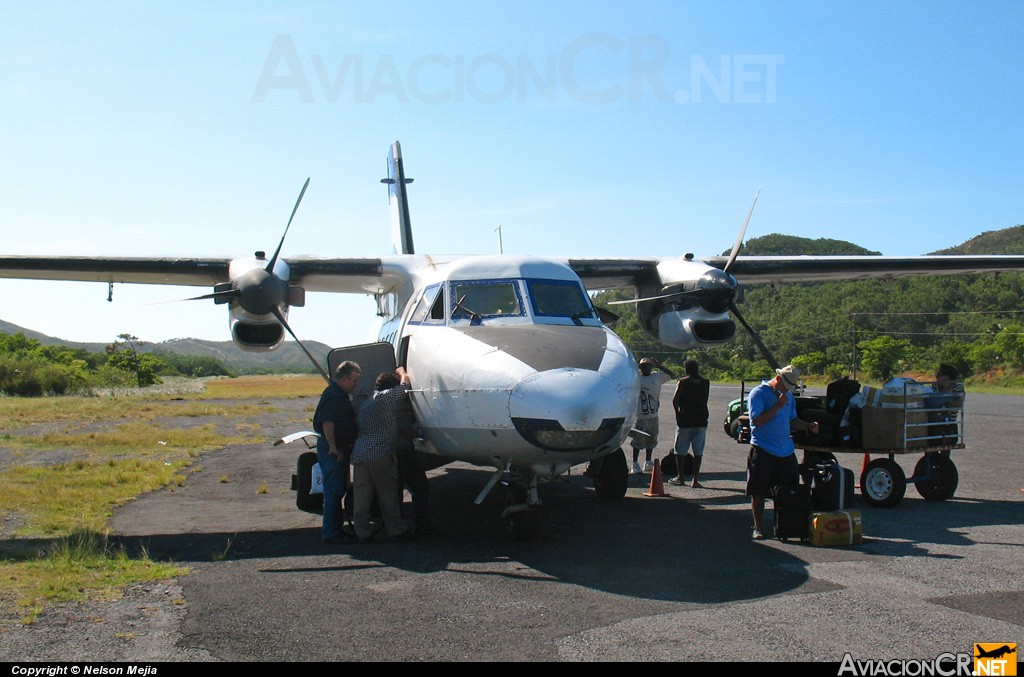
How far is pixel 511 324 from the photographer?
8.59 metres

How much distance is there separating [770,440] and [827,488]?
0.98 metres

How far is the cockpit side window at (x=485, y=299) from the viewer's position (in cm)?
884

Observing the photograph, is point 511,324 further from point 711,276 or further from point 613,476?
point 711,276

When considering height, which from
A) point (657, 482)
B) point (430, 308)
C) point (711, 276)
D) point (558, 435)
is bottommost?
point (657, 482)

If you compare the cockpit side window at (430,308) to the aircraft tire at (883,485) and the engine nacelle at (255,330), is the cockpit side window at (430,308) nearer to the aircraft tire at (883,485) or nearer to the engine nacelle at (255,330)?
the engine nacelle at (255,330)

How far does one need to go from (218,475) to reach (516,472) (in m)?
7.82

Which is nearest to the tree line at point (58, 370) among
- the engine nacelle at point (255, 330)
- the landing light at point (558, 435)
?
the engine nacelle at point (255, 330)

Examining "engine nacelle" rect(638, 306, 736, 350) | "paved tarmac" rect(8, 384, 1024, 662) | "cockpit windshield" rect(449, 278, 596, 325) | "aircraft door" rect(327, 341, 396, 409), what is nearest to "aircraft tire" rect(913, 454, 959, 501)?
"paved tarmac" rect(8, 384, 1024, 662)

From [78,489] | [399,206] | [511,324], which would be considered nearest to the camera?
[511,324]

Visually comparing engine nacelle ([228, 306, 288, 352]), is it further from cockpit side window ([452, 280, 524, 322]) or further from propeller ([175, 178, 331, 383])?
cockpit side window ([452, 280, 524, 322])

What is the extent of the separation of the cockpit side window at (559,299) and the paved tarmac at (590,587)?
7.25 ft

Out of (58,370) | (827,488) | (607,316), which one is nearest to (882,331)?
(58,370)

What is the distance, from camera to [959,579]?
21.0 ft

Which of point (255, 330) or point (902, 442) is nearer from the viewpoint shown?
point (902, 442)
